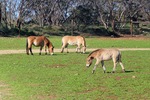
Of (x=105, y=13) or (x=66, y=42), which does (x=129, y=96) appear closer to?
(x=66, y=42)

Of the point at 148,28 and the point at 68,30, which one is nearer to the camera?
the point at 68,30

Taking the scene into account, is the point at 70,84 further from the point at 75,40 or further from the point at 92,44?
the point at 92,44

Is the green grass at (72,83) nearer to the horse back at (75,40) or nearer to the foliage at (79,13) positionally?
the horse back at (75,40)

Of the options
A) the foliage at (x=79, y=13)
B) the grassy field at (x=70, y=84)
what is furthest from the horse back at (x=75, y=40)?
the foliage at (x=79, y=13)

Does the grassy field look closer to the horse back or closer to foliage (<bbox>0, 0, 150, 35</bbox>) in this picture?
the horse back

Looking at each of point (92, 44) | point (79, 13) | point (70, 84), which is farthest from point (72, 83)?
point (79, 13)

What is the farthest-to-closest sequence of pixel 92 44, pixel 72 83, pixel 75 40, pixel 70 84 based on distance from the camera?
1. pixel 92 44
2. pixel 75 40
3. pixel 72 83
4. pixel 70 84

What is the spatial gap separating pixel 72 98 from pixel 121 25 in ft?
207

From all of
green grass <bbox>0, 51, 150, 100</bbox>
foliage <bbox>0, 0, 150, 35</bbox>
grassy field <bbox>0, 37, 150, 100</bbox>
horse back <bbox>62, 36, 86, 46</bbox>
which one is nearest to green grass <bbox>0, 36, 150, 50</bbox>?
horse back <bbox>62, 36, 86, 46</bbox>

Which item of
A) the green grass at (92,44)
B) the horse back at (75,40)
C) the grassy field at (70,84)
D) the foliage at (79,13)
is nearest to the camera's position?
the grassy field at (70,84)

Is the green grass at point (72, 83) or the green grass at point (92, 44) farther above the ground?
the green grass at point (72, 83)

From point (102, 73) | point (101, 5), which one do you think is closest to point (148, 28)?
point (101, 5)

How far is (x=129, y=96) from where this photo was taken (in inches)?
431

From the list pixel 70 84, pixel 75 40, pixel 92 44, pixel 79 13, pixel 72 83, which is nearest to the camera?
pixel 70 84
